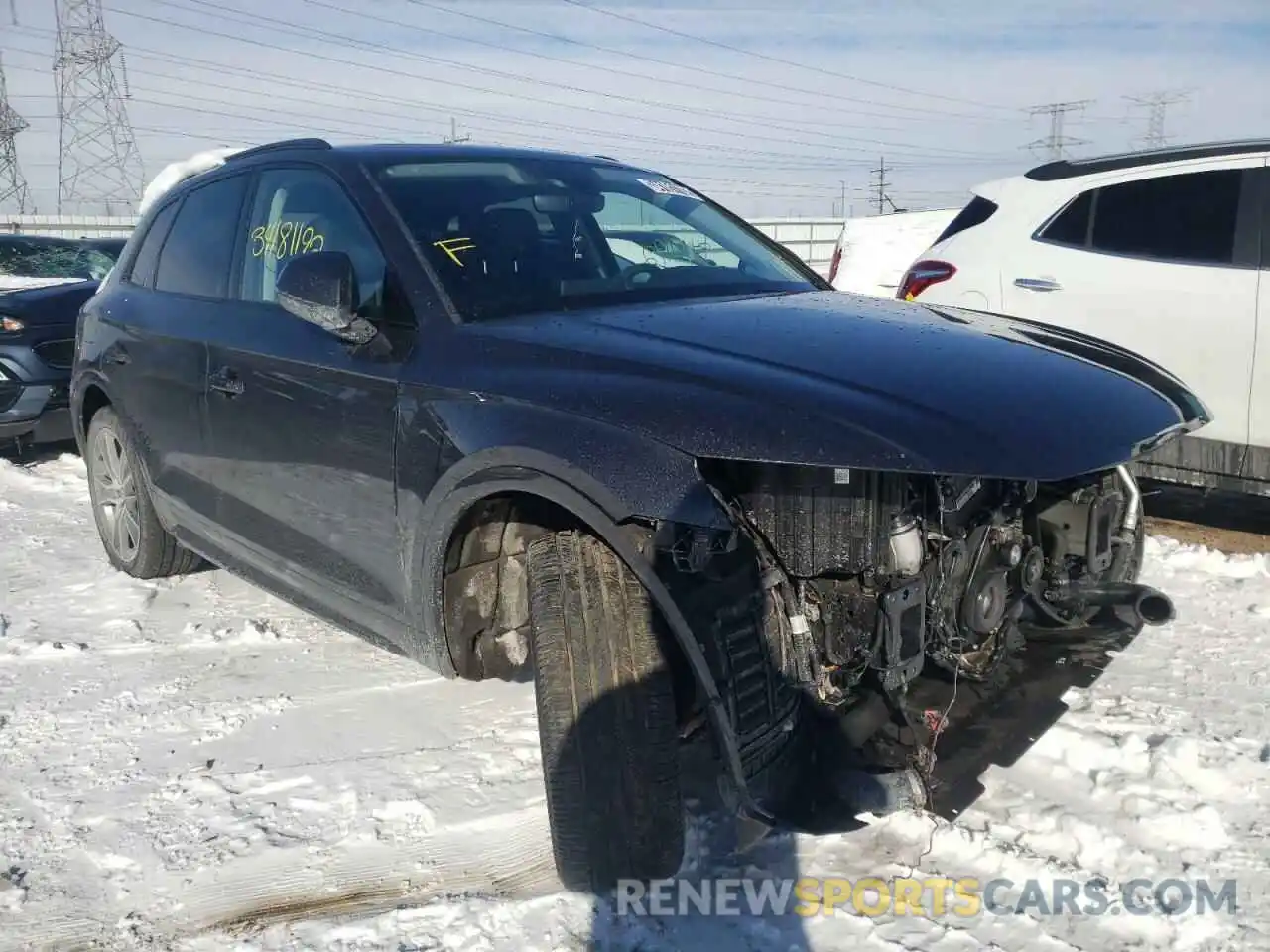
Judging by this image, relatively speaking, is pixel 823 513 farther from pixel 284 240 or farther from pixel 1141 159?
pixel 1141 159

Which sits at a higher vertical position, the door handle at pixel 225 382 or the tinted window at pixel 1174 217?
the tinted window at pixel 1174 217

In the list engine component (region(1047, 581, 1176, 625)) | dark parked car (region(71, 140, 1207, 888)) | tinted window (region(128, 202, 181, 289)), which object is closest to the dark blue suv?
tinted window (region(128, 202, 181, 289))

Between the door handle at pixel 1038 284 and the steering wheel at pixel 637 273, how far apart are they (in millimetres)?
2852

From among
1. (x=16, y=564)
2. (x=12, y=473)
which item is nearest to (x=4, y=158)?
(x=12, y=473)

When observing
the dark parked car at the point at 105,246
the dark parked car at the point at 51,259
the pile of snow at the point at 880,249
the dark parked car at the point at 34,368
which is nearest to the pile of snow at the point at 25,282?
the dark parked car at the point at 51,259

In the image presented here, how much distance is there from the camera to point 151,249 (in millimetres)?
4480

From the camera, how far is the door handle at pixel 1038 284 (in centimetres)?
536

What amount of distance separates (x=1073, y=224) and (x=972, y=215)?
0.60 m

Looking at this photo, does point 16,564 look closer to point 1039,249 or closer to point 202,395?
point 202,395

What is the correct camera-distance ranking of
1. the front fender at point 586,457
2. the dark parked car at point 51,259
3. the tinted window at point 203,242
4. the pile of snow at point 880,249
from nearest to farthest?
the front fender at point 586,457 → the tinted window at point 203,242 → the dark parked car at point 51,259 → the pile of snow at point 880,249

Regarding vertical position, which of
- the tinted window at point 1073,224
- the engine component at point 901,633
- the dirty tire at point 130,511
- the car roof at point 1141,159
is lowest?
the dirty tire at point 130,511

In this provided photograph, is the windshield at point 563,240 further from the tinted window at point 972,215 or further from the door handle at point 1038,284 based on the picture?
the tinted window at point 972,215

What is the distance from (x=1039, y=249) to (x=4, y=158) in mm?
40986

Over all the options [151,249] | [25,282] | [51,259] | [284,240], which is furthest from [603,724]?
[51,259]
